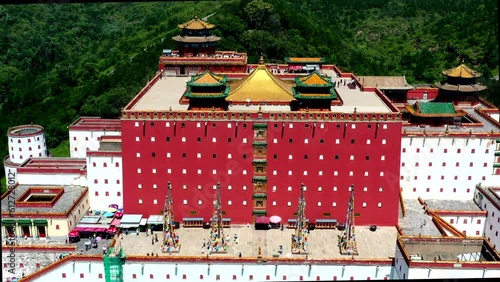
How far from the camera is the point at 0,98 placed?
3243 inches

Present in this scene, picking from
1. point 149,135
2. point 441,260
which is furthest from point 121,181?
point 441,260

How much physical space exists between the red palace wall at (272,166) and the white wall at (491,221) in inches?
297

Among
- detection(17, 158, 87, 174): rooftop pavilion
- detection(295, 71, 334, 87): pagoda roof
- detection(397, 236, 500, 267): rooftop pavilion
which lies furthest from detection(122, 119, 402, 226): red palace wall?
detection(17, 158, 87, 174): rooftop pavilion

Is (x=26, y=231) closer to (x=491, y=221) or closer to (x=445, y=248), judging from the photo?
(x=445, y=248)

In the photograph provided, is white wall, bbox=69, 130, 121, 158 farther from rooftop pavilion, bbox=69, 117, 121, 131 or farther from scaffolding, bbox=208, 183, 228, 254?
scaffolding, bbox=208, 183, 228, 254

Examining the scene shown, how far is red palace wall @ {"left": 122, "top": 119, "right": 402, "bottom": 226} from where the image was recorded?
3794 centimetres

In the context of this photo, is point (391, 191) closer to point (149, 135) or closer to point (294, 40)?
point (149, 135)

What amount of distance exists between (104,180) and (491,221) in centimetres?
3003

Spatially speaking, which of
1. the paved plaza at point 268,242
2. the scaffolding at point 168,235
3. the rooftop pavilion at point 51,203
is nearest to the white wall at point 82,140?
the rooftop pavilion at point 51,203

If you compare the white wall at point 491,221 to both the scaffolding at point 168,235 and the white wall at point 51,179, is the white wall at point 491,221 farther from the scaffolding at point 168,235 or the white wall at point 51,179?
the white wall at point 51,179

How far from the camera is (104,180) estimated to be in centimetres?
4212

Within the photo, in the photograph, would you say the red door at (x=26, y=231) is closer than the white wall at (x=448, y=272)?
No

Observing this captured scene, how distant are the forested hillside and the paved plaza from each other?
31488 mm

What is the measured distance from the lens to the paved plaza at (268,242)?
35.8 m
